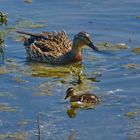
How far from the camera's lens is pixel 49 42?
14742mm

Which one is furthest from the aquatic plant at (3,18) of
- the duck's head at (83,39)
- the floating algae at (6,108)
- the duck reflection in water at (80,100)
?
the floating algae at (6,108)

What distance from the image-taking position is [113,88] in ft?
39.1

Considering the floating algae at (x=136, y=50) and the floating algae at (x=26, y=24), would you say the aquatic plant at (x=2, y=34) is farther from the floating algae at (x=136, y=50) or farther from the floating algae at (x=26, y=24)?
the floating algae at (x=136, y=50)

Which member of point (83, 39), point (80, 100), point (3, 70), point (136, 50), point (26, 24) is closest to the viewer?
point (80, 100)

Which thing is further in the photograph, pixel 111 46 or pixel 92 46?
pixel 111 46

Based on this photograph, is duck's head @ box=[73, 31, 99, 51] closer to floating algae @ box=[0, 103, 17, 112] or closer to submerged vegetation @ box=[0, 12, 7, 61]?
submerged vegetation @ box=[0, 12, 7, 61]

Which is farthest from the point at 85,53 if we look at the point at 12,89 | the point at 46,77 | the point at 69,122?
the point at 69,122

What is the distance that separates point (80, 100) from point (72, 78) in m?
1.50

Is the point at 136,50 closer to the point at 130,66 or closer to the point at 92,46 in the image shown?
the point at 92,46

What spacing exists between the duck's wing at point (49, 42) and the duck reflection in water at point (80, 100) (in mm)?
3077

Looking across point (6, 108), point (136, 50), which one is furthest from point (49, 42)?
point (6, 108)

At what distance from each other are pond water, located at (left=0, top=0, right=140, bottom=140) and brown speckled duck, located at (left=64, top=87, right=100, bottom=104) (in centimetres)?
12

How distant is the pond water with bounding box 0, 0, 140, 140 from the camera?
10148 mm

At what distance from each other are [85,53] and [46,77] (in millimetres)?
2121
